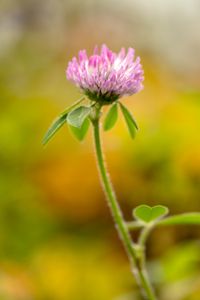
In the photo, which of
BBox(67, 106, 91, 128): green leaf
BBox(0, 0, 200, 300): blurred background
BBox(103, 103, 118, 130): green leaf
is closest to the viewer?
BBox(67, 106, 91, 128): green leaf

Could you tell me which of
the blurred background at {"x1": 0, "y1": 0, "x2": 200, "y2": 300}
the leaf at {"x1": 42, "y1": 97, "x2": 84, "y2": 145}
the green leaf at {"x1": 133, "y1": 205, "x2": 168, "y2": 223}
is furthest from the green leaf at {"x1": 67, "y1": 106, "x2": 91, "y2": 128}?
the blurred background at {"x1": 0, "y1": 0, "x2": 200, "y2": 300}

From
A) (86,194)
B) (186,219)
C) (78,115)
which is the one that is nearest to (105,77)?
(78,115)

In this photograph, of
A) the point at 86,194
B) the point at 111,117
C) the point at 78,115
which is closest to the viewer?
the point at 78,115

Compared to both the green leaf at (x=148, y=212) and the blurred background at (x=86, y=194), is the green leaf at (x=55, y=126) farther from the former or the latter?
the blurred background at (x=86, y=194)

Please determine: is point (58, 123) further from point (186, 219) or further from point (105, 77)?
point (186, 219)

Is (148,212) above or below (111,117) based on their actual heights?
below

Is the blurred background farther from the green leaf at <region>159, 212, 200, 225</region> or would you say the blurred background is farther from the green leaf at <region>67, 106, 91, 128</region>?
the green leaf at <region>67, 106, 91, 128</region>

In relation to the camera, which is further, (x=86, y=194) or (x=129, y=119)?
(x=86, y=194)
